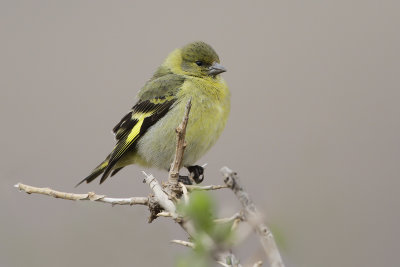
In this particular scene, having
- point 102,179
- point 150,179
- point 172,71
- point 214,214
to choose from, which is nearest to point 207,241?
point 214,214

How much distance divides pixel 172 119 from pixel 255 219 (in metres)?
3.29

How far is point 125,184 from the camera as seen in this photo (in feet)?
15.0

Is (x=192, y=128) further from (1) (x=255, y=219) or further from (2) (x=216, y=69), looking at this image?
(1) (x=255, y=219)

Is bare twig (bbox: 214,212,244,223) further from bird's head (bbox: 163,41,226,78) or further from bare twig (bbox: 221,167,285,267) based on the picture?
bird's head (bbox: 163,41,226,78)

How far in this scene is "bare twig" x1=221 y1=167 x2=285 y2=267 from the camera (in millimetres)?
616

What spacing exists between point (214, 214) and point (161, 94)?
347cm

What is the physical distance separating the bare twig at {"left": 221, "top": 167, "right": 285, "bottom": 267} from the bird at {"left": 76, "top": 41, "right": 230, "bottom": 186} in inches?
113

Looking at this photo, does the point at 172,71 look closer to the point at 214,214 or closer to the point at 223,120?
the point at 223,120

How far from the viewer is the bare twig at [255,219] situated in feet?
2.02

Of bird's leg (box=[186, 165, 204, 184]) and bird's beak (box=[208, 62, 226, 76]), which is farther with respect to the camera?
bird's beak (box=[208, 62, 226, 76])

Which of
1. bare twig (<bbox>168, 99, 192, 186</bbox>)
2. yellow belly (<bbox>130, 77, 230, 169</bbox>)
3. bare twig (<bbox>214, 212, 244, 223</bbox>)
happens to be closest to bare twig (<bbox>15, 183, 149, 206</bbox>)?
bare twig (<bbox>168, 99, 192, 186</bbox>)

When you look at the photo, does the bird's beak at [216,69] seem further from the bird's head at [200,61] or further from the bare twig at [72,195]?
the bare twig at [72,195]

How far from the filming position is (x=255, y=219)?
0.64m

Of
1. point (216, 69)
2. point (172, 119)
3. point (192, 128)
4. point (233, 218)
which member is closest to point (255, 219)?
point (233, 218)
